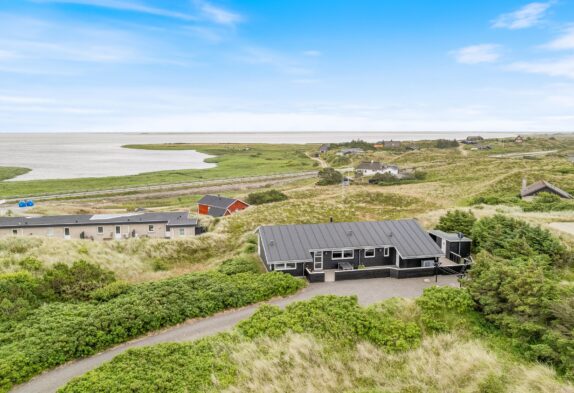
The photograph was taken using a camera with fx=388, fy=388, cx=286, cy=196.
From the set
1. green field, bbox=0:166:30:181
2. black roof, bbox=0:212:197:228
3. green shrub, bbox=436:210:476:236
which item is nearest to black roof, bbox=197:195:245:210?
black roof, bbox=0:212:197:228

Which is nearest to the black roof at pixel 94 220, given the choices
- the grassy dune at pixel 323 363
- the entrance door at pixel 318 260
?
the entrance door at pixel 318 260

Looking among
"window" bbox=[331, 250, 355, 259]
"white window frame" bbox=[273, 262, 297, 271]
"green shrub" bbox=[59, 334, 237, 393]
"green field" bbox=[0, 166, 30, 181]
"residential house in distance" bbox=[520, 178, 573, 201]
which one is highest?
"residential house in distance" bbox=[520, 178, 573, 201]

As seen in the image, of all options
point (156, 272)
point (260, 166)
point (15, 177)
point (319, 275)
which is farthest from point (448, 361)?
point (15, 177)

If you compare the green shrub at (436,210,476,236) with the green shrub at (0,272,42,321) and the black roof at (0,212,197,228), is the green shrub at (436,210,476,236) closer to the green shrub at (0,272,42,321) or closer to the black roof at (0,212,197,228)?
the black roof at (0,212,197,228)

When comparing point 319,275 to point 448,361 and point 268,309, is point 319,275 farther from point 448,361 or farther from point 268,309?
point 448,361

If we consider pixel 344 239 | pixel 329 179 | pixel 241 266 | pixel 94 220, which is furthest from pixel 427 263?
pixel 329 179

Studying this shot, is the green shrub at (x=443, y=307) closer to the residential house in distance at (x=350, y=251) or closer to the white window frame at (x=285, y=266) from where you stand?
the residential house in distance at (x=350, y=251)

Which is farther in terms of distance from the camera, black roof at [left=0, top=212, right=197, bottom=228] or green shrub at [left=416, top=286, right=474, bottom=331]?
black roof at [left=0, top=212, right=197, bottom=228]
